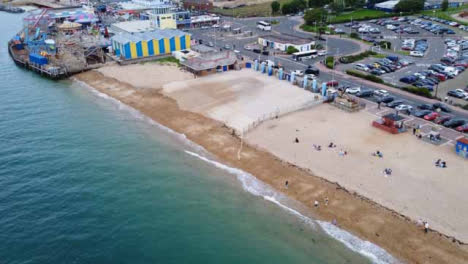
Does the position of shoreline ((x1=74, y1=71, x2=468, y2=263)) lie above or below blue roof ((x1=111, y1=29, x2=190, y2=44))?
below

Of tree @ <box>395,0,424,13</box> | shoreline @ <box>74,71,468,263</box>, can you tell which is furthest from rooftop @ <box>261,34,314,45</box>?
tree @ <box>395,0,424,13</box>

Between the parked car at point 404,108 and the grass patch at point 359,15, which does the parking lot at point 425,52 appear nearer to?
the grass patch at point 359,15

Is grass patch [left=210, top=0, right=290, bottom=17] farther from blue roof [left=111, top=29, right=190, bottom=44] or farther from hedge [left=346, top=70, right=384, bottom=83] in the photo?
hedge [left=346, top=70, right=384, bottom=83]

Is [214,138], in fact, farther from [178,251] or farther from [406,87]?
[406,87]

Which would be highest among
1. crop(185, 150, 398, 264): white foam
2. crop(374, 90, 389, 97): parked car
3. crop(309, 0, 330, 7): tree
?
crop(309, 0, 330, 7): tree

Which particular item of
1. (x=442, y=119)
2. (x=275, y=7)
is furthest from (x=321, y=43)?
(x=442, y=119)

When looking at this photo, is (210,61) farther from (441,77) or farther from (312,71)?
(441,77)

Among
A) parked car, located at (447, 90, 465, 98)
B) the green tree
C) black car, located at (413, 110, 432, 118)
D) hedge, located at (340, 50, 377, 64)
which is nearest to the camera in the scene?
black car, located at (413, 110, 432, 118)
